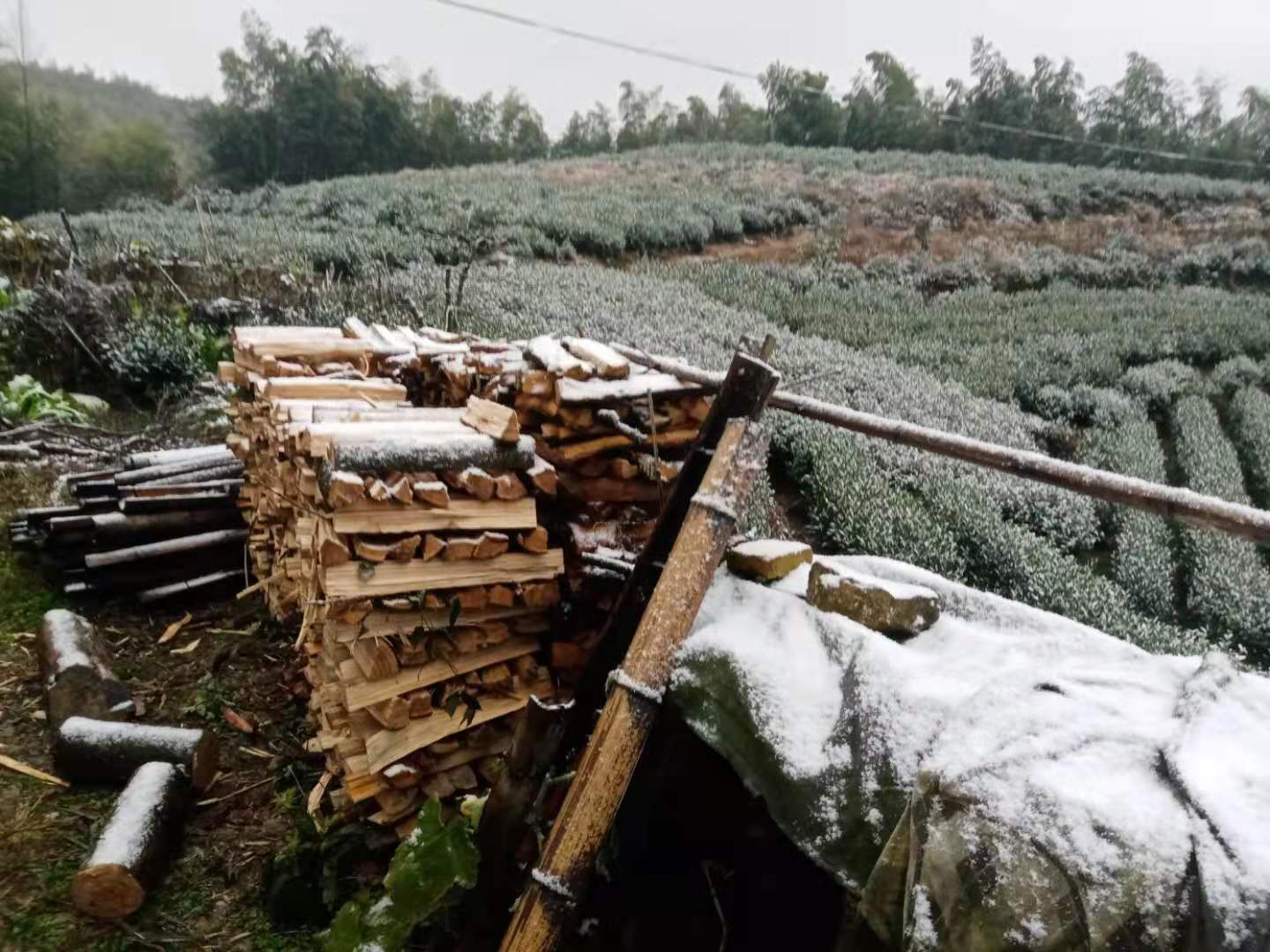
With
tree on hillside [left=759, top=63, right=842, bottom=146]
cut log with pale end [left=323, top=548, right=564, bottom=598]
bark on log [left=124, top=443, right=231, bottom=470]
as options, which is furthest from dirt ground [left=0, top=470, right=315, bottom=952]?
tree on hillside [left=759, top=63, right=842, bottom=146]

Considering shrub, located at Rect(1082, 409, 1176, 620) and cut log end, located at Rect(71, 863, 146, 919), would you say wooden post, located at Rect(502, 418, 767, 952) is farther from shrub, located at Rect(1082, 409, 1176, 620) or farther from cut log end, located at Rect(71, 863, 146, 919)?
shrub, located at Rect(1082, 409, 1176, 620)

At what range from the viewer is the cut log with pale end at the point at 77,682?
3.76m

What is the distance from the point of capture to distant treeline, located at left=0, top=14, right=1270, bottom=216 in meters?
23.5

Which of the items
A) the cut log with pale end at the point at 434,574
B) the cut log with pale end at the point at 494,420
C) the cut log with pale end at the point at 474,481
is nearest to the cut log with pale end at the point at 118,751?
the cut log with pale end at the point at 434,574

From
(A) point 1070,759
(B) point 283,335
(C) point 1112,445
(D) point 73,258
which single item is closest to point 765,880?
(A) point 1070,759

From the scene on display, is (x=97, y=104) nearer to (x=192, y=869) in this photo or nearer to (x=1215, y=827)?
(x=192, y=869)

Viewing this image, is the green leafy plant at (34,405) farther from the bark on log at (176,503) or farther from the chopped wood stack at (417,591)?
the chopped wood stack at (417,591)

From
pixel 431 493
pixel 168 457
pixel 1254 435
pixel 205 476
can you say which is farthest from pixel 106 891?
pixel 1254 435

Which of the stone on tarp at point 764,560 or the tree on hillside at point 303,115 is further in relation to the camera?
the tree on hillside at point 303,115

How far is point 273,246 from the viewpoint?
570 inches

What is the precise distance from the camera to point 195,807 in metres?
3.39

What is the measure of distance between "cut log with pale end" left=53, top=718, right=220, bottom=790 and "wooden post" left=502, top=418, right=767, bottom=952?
2164 millimetres

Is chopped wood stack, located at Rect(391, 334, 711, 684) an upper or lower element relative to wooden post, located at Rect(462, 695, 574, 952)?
upper

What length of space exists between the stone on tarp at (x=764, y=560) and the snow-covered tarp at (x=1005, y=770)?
26 centimetres
